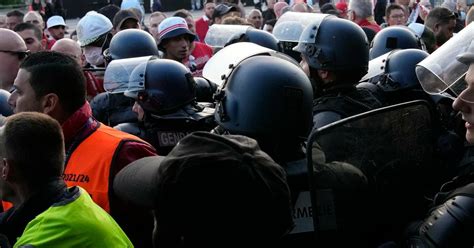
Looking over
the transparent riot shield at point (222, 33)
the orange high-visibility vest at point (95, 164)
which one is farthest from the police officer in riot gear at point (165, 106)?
the transparent riot shield at point (222, 33)

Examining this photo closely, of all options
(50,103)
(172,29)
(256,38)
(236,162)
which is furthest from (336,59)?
(172,29)

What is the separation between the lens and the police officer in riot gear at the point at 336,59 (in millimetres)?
4723

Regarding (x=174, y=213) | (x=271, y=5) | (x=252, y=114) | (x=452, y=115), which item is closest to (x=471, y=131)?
(x=252, y=114)

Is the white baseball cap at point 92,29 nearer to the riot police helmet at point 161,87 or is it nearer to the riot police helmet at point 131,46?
the riot police helmet at point 131,46

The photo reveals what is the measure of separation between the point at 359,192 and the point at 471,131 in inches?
17.9

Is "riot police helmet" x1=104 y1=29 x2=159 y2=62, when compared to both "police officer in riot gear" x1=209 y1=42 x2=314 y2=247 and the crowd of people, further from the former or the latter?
"police officer in riot gear" x1=209 y1=42 x2=314 y2=247

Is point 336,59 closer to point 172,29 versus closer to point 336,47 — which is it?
point 336,47

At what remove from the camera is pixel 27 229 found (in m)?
2.85

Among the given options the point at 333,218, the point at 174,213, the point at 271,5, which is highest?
the point at 174,213

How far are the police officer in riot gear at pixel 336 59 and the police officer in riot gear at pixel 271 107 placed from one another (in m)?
1.25

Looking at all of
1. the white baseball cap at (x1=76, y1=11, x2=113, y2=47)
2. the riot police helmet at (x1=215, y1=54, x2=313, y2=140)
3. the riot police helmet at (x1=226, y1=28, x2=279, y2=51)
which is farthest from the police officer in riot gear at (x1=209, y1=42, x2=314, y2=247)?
the white baseball cap at (x1=76, y1=11, x2=113, y2=47)

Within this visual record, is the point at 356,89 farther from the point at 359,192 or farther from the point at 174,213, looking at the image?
the point at 174,213

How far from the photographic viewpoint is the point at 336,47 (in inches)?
194

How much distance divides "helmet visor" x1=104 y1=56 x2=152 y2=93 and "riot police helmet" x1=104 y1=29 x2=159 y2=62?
3.89 ft
